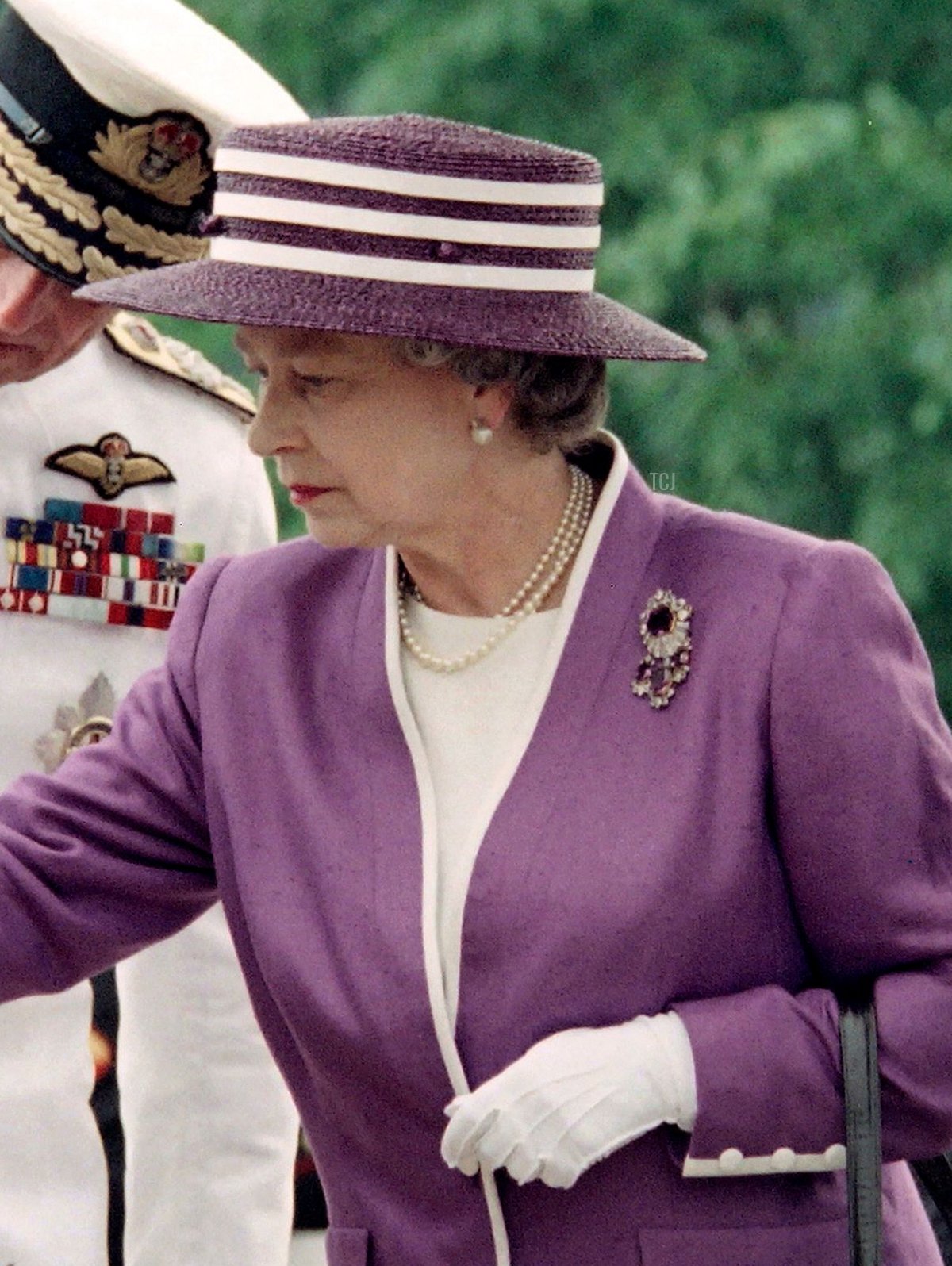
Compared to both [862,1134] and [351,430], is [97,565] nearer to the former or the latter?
[351,430]

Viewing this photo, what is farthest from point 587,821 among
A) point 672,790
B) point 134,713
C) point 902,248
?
point 902,248

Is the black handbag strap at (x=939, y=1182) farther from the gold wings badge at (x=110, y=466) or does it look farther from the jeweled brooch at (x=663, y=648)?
the gold wings badge at (x=110, y=466)

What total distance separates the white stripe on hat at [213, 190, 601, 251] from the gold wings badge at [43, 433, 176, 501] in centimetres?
84

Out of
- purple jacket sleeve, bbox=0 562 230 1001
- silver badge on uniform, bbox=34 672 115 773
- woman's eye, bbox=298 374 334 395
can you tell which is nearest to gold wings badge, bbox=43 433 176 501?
silver badge on uniform, bbox=34 672 115 773

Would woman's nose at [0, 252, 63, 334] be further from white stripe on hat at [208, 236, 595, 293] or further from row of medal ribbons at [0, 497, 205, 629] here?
white stripe on hat at [208, 236, 595, 293]

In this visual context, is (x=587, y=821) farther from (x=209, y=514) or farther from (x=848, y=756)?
(x=209, y=514)

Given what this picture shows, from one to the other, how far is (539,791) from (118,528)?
1.01 metres

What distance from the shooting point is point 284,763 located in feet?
9.75

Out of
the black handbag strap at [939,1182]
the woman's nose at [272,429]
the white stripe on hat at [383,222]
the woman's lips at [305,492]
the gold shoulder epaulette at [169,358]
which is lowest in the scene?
the black handbag strap at [939,1182]

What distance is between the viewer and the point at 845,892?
9.09ft

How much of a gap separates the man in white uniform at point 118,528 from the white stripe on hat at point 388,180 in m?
0.54

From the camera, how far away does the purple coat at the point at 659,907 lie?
2758 millimetres

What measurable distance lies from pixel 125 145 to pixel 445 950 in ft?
3.37

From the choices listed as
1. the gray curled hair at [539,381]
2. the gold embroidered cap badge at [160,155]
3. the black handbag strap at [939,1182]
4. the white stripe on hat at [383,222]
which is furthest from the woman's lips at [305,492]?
the black handbag strap at [939,1182]
